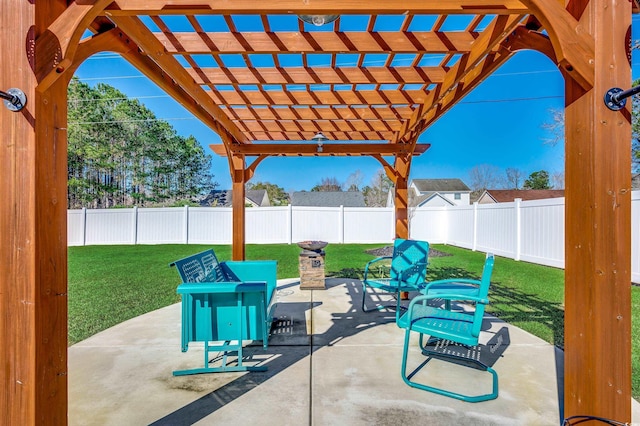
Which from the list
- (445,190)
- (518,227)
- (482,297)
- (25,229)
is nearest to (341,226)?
(518,227)

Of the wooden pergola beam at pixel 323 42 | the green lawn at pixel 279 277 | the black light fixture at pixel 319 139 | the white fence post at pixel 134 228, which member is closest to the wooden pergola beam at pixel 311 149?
the black light fixture at pixel 319 139

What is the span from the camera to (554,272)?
262 inches

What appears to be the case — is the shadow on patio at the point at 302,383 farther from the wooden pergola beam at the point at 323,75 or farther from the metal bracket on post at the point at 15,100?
the wooden pergola beam at the point at 323,75

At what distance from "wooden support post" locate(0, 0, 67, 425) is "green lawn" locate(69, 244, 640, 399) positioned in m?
2.37

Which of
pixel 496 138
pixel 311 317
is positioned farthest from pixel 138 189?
pixel 496 138

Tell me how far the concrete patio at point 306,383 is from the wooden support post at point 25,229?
84 cm

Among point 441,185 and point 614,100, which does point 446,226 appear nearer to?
point 614,100

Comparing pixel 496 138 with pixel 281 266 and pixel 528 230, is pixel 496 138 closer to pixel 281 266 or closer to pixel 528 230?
pixel 528 230

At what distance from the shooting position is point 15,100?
1.34m

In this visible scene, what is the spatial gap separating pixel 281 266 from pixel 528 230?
19.5 ft

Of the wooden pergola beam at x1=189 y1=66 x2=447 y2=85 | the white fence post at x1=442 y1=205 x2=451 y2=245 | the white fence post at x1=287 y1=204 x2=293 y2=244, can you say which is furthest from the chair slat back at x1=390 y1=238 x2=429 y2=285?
the white fence post at x1=442 y1=205 x2=451 y2=245

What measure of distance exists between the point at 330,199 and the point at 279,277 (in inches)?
922

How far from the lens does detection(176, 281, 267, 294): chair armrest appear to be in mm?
2357

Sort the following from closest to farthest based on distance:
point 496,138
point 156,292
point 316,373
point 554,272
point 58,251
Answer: point 58,251 → point 316,373 → point 156,292 → point 554,272 → point 496,138
